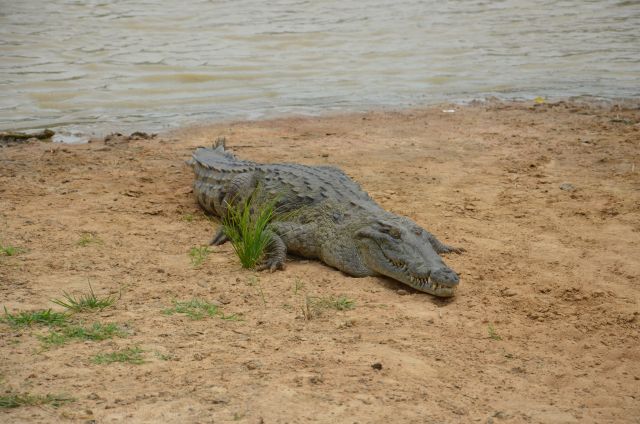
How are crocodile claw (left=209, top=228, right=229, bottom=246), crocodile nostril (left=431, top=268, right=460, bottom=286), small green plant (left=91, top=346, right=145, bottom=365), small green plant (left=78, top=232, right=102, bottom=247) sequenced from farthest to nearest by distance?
crocodile claw (left=209, top=228, right=229, bottom=246)
small green plant (left=78, top=232, right=102, bottom=247)
crocodile nostril (left=431, top=268, right=460, bottom=286)
small green plant (left=91, top=346, right=145, bottom=365)

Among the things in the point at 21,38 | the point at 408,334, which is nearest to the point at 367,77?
the point at 21,38

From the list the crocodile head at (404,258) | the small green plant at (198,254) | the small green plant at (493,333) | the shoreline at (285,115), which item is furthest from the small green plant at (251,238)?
the shoreline at (285,115)

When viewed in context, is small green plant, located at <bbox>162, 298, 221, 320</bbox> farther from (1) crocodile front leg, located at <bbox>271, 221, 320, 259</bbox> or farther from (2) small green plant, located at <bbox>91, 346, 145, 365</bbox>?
(1) crocodile front leg, located at <bbox>271, 221, 320, 259</bbox>

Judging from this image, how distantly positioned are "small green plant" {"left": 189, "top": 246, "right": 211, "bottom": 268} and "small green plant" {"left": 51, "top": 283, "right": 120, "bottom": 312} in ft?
2.89

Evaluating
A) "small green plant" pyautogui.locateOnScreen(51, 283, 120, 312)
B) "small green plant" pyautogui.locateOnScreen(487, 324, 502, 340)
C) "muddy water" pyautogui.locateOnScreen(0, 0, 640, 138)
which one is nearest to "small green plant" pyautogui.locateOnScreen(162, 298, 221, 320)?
"small green plant" pyautogui.locateOnScreen(51, 283, 120, 312)

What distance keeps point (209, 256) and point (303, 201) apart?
90 cm

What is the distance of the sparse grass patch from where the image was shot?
4.57m

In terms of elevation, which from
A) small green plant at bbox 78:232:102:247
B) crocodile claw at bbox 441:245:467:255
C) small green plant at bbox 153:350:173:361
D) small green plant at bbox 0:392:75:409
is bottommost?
crocodile claw at bbox 441:245:467:255

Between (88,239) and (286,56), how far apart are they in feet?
28.3

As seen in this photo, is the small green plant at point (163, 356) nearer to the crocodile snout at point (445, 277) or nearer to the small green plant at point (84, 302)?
the small green plant at point (84, 302)

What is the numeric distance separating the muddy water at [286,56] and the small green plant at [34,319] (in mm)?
5586

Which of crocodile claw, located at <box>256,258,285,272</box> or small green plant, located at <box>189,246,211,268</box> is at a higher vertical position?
small green plant, located at <box>189,246,211,268</box>

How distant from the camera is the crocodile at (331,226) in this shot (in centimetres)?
532

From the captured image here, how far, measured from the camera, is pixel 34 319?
4340mm
